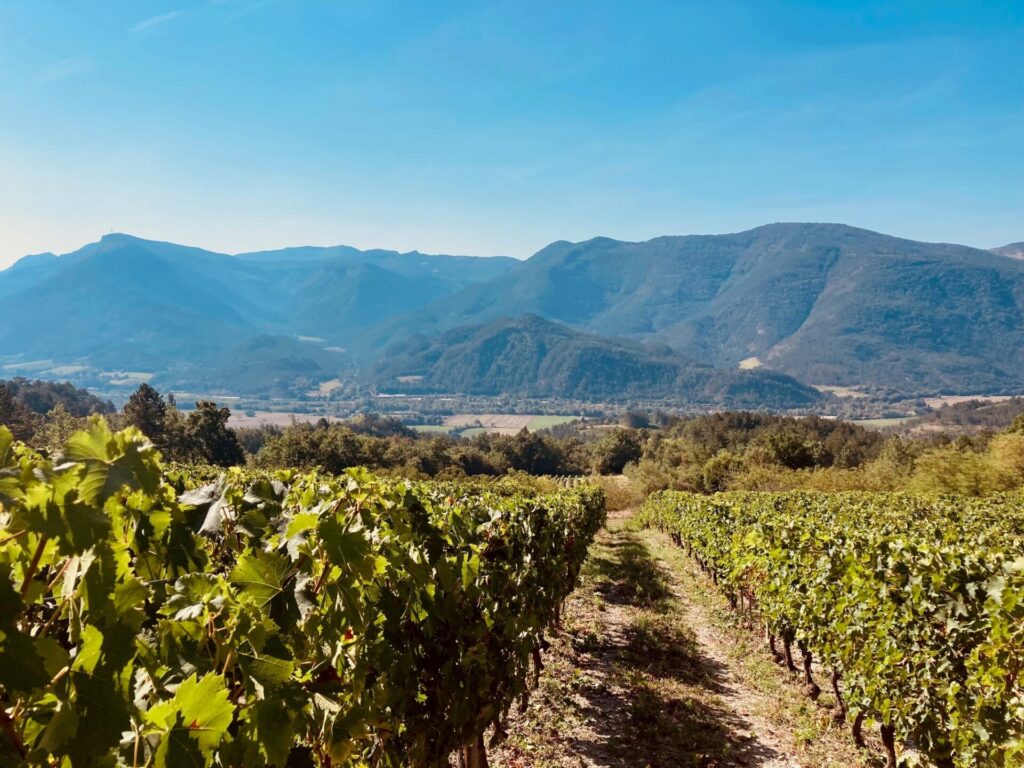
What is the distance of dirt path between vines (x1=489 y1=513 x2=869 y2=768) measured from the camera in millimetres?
6266

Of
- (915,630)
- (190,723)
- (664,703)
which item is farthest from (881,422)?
(190,723)

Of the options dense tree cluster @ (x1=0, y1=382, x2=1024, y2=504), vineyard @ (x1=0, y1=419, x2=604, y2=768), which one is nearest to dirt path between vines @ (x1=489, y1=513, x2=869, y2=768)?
vineyard @ (x1=0, y1=419, x2=604, y2=768)

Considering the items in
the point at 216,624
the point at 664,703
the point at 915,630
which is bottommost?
the point at 664,703

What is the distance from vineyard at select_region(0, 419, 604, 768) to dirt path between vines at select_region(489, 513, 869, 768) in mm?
3183

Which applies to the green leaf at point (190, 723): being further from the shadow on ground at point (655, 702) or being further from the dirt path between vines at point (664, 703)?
the shadow on ground at point (655, 702)

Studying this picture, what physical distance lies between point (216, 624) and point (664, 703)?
24.5 ft

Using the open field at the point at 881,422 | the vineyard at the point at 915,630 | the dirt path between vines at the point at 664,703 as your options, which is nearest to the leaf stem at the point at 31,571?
the vineyard at the point at 915,630

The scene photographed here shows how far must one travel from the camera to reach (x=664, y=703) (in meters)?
7.71

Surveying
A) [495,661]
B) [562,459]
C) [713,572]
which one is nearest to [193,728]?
[495,661]

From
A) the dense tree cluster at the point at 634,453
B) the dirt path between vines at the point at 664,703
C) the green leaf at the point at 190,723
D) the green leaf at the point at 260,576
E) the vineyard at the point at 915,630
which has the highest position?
the green leaf at the point at 260,576

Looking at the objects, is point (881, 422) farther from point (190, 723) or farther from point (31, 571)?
point (31, 571)

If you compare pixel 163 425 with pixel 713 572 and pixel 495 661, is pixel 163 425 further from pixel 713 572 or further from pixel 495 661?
pixel 495 661

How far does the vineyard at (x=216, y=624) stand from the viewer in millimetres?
873

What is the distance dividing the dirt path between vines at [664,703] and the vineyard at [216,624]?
318 centimetres
